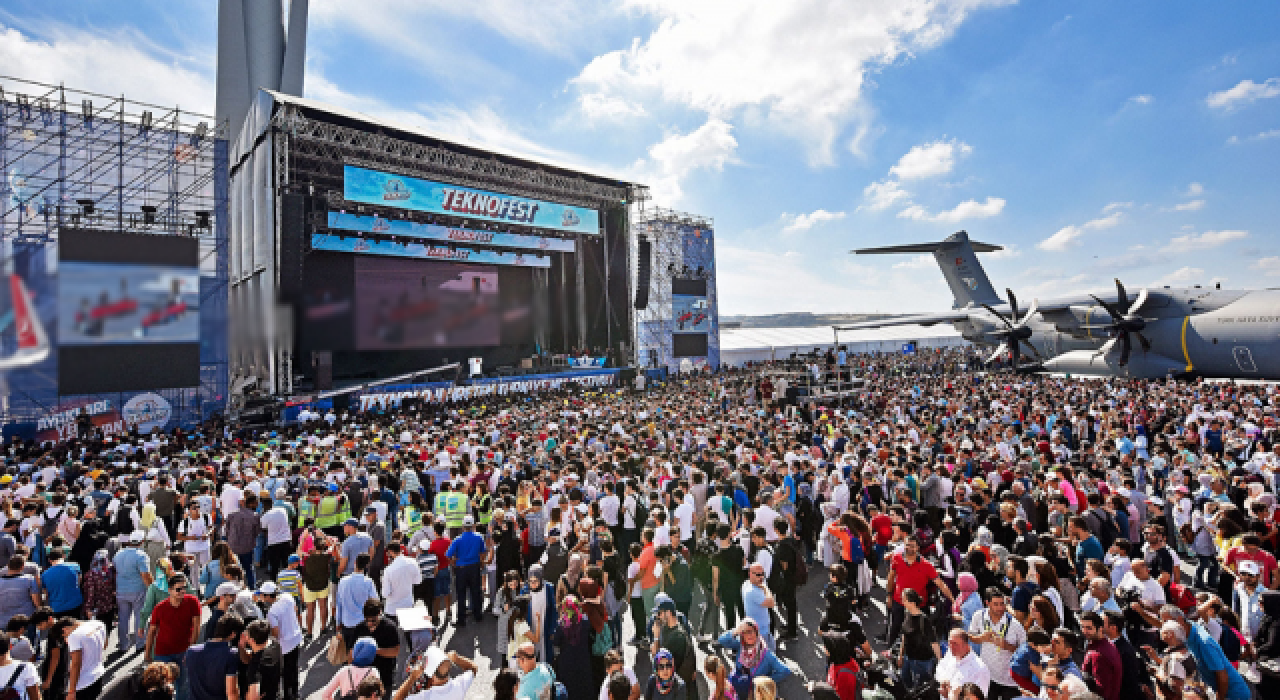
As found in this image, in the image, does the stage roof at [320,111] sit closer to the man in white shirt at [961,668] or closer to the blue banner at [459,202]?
the blue banner at [459,202]

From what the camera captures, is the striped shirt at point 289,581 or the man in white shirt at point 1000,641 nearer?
the man in white shirt at point 1000,641

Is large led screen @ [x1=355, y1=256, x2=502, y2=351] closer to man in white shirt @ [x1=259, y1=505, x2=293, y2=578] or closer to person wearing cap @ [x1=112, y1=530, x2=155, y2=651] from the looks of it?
man in white shirt @ [x1=259, y1=505, x2=293, y2=578]

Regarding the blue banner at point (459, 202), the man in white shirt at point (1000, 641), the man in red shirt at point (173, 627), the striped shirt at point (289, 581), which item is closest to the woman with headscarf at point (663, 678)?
the man in white shirt at point (1000, 641)

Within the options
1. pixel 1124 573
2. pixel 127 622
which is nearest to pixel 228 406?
pixel 127 622

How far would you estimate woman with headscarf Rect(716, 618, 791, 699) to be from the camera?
3.93 metres

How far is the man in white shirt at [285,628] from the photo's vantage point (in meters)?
4.96

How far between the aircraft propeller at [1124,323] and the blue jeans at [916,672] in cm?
2028

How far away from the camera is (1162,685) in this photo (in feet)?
11.7

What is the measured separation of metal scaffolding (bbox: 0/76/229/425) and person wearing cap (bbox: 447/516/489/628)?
18.7 meters

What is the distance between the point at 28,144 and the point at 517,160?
1668cm

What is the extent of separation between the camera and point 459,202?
85.5ft

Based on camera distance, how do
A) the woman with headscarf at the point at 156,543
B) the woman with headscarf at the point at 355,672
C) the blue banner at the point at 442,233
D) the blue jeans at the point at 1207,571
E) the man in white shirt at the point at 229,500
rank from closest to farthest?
the woman with headscarf at the point at 355,672 → the blue jeans at the point at 1207,571 → the woman with headscarf at the point at 156,543 → the man in white shirt at the point at 229,500 → the blue banner at the point at 442,233

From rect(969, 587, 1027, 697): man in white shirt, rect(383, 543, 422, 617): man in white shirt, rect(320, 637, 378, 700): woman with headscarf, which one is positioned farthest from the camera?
rect(383, 543, 422, 617): man in white shirt

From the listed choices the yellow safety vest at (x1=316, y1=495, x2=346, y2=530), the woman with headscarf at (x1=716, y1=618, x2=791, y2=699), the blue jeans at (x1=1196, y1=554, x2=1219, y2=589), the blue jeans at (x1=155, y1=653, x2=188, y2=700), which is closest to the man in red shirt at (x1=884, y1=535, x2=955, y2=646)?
the woman with headscarf at (x1=716, y1=618, x2=791, y2=699)
